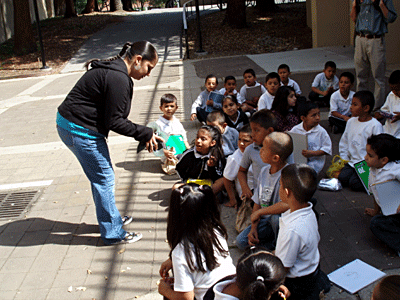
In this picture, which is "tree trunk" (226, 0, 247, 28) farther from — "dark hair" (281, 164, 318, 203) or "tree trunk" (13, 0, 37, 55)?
"dark hair" (281, 164, 318, 203)

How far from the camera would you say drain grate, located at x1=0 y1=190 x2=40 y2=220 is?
470cm

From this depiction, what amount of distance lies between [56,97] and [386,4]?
7.78 metres

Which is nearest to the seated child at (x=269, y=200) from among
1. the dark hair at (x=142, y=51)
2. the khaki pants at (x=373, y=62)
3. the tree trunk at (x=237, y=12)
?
the dark hair at (x=142, y=51)

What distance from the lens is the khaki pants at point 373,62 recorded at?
6.71m

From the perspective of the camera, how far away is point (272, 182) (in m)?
3.51

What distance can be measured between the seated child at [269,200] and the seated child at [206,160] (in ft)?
3.00

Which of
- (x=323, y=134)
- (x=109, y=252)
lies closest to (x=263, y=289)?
(x=109, y=252)

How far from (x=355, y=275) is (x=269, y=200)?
2.94 feet

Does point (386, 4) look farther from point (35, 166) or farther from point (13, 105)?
point (13, 105)

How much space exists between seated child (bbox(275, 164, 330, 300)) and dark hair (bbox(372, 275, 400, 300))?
86cm

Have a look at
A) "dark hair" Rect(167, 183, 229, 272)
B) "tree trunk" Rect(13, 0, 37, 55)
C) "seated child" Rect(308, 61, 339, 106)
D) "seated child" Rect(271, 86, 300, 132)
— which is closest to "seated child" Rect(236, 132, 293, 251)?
"dark hair" Rect(167, 183, 229, 272)

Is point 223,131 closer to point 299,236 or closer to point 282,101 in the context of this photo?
point 282,101

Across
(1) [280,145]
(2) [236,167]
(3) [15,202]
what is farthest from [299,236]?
(3) [15,202]

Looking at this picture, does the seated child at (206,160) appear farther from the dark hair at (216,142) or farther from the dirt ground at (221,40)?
the dirt ground at (221,40)
